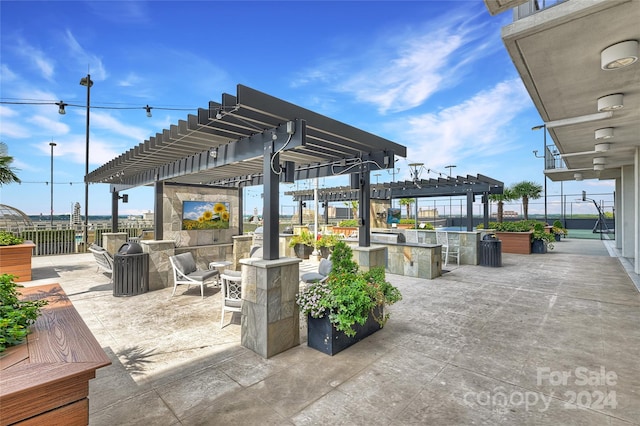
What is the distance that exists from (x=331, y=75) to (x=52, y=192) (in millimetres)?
24080

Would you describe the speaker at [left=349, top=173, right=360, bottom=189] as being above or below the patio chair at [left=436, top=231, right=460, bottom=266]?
above

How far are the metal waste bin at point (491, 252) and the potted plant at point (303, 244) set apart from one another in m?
5.56

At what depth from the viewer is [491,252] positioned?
8789mm

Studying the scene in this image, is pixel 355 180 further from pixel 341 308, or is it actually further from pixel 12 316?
pixel 12 316

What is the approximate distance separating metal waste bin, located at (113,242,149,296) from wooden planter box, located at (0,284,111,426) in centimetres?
433

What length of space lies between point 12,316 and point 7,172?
7854 mm

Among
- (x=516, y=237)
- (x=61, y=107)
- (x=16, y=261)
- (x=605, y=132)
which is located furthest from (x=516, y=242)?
(x=61, y=107)

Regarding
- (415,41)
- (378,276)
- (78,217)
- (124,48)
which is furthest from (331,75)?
(78,217)

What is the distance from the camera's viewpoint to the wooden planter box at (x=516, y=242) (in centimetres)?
1156

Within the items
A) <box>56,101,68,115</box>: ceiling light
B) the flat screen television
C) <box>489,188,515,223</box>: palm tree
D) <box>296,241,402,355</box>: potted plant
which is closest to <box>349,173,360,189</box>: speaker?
<box>296,241,402,355</box>: potted plant

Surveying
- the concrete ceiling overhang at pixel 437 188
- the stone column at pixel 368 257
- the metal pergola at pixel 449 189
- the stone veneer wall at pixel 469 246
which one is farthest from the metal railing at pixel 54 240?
the stone veneer wall at pixel 469 246

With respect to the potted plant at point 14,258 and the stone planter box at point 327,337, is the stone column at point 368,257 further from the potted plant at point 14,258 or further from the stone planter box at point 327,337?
the potted plant at point 14,258

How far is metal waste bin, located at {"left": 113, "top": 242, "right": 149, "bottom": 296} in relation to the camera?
5633 mm

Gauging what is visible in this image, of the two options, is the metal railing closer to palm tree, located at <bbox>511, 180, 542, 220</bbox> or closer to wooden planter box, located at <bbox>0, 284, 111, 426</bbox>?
wooden planter box, located at <bbox>0, 284, 111, 426</bbox>
